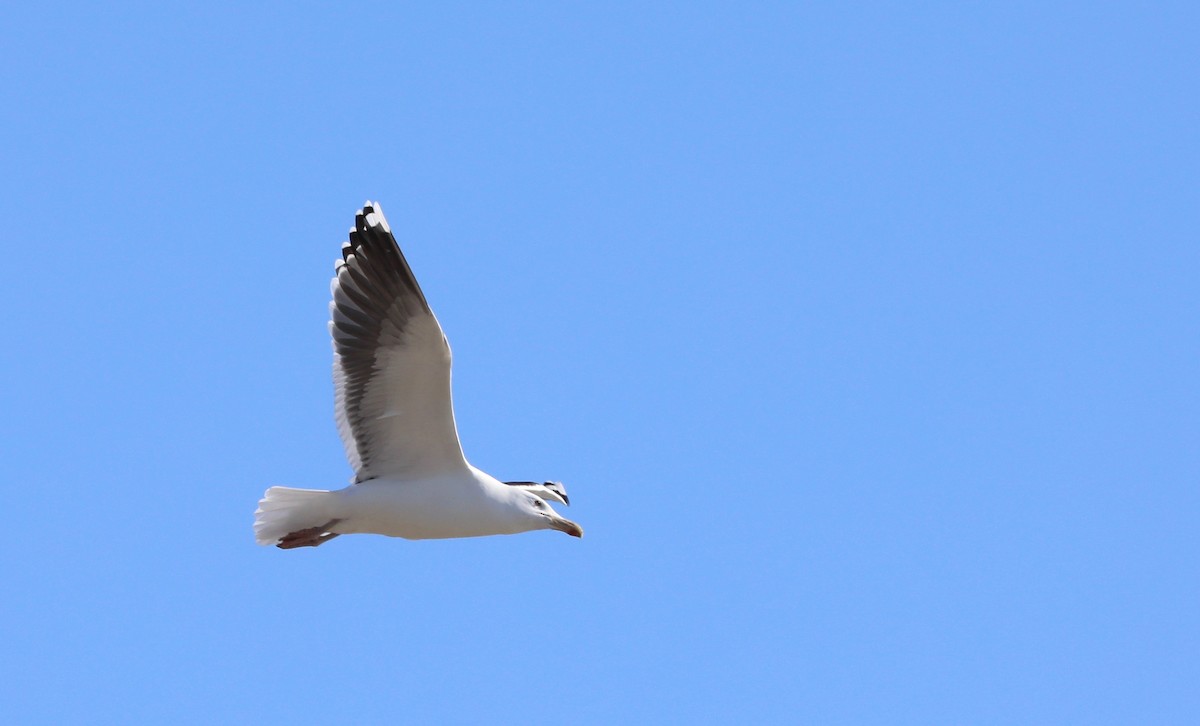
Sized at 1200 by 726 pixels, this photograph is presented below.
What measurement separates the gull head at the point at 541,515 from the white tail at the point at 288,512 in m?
1.29

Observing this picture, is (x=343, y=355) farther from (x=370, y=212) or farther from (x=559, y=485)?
(x=559, y=485)

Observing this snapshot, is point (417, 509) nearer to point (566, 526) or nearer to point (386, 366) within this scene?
point (386, 366)

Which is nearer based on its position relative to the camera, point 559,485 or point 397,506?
point 397,506

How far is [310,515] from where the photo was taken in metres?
13.6

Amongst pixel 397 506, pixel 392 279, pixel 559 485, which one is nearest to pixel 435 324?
pixel 392 279

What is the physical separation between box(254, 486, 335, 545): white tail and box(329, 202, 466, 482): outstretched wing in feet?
1.30

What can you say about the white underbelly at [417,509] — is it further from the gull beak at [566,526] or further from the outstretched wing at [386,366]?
the gull beak at [566,526]

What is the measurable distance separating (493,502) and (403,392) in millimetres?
967

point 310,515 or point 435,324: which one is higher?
point 435,324

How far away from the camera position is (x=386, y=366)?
13445 mm

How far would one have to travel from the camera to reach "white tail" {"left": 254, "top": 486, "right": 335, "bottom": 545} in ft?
44.5

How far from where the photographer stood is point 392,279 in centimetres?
1327

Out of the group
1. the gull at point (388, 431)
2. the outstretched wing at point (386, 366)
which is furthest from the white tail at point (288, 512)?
the outstretched wing at point (386, 366)

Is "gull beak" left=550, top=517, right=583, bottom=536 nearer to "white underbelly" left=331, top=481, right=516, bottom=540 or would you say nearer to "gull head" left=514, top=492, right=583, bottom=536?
"gull head" left=514, top=492, right=583, bottom=536
